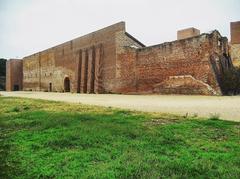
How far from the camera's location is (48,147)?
420 cm

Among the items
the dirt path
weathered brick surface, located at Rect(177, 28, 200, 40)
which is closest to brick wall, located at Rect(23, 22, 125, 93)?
weathered brick surface, located at Rect(177, 28, 200, 40)

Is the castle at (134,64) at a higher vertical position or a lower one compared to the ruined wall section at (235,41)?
lower

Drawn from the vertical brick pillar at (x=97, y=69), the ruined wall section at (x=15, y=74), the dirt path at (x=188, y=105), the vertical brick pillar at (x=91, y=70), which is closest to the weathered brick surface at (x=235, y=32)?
the vertical brick pillar at (x=97, y=69)

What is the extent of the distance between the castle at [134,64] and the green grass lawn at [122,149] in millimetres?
11541

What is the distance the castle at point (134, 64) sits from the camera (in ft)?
54.9

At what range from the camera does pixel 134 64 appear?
2100 centimetres

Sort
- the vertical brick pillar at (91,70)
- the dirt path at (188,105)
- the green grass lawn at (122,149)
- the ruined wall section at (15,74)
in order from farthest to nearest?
the ruined wall section at (15,74) < the vertical brick pillar at (91,70) < the dirt path at (188,105) < the green grass lawn at (122,149)

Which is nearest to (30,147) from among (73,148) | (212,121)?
→ (73,148)

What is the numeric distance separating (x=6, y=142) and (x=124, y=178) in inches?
94.9

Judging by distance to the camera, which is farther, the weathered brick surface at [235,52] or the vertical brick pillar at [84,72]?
the weathered brick surface at [235,52]

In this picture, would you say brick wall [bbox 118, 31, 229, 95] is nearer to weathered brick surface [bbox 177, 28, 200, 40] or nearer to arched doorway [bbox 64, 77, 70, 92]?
weathered brick surface [bbox 177, 28, 200, 40]

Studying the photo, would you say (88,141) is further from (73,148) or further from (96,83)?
(96,83)

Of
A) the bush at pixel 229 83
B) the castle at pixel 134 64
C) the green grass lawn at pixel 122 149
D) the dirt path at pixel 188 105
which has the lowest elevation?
the green grass lawn at pixel 122 149

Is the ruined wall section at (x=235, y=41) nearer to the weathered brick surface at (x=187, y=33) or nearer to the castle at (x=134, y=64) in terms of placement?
the castle at (x=134, y=64)
